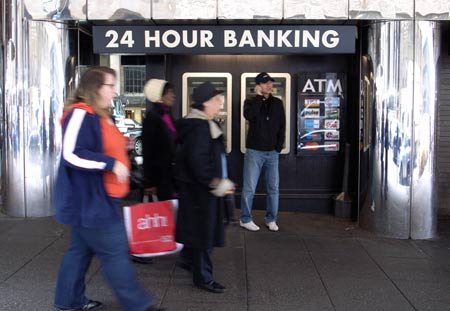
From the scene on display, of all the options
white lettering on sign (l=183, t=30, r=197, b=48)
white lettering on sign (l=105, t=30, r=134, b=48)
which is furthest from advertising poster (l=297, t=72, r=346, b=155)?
white lettering on sign (l=105, t=30, r=134, b=48)

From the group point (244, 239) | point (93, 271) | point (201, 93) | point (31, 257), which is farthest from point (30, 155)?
point (201, 93)

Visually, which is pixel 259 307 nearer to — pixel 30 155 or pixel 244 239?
pixel 244 239

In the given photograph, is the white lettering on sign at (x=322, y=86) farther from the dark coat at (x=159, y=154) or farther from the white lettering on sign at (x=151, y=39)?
the dark coat at (x=159, y=154)

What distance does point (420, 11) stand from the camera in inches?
243

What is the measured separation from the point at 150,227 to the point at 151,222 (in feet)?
0.14

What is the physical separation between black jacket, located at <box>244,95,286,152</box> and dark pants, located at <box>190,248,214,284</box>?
2.15 meters

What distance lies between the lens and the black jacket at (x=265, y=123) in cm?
637

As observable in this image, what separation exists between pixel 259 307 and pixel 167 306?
0.71m

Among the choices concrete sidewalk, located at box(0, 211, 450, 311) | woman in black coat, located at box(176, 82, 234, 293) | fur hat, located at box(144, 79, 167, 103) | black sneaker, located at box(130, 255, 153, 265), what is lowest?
concrete sidewalk, located at box(0, 211, 450, 311)

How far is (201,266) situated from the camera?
449 centimetres

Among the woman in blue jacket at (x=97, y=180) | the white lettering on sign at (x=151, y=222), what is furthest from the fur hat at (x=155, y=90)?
the woman in blue jacket at (x=97, y=180)

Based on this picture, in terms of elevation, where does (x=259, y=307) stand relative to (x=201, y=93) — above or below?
below

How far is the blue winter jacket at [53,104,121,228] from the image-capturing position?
346cm

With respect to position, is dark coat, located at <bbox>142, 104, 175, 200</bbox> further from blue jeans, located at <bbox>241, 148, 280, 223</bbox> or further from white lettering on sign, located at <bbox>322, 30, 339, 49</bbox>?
white lettering on sign, located at <bbox>322, 30, 339, 49</bbox>
